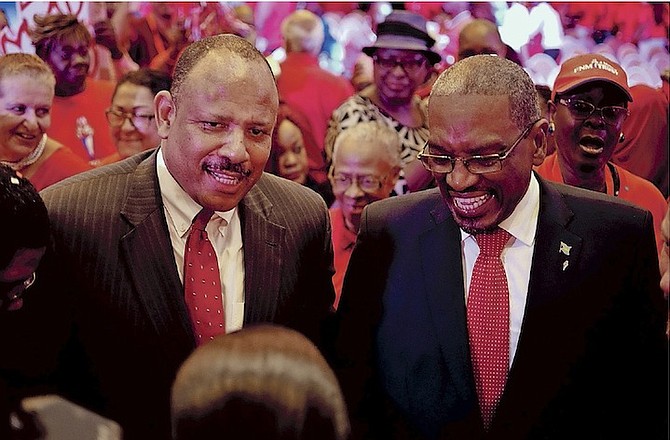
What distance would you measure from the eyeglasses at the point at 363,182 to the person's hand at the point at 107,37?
6.13ft

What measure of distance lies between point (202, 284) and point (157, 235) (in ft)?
0.59

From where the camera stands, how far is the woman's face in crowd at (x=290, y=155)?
517 cm

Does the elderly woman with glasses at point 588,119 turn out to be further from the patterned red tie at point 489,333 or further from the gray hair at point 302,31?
the gray hair at point 302,31

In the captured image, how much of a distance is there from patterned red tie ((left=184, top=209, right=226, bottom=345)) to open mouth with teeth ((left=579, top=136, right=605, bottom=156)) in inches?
62.8

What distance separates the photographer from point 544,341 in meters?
2.46

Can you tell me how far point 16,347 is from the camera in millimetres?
2164

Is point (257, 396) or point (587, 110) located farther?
point (587, 110)

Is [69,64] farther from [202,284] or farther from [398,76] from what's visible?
[202,284]

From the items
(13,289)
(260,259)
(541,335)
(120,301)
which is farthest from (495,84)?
(13,289)

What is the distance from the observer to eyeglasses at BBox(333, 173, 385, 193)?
402cm

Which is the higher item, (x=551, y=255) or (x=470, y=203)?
(x=470, y=203)

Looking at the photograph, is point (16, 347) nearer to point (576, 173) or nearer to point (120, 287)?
point (120, 287)

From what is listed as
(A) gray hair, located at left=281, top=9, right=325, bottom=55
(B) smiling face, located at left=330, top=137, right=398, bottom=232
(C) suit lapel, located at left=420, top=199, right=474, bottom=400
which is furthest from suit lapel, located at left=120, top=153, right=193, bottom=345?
(A) gray hair, located at left=281, top=9, right=325, bottom=55

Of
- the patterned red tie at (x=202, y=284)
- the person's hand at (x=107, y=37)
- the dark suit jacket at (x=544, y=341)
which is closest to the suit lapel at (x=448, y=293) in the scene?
the dark suit jacket at (x=544, y=341)
